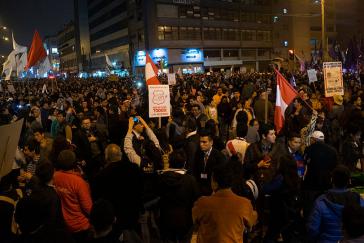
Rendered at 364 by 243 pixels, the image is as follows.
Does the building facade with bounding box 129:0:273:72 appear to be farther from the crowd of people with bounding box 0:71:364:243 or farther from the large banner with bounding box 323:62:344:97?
the crowd of people with bounding box 0:71:364:243

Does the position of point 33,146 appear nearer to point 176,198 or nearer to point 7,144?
point 7,144

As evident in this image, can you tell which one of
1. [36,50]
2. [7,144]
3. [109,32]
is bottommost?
[7,144]

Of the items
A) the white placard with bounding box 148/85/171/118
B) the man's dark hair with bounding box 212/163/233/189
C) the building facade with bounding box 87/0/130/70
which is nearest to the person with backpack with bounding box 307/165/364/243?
the man's dark hair with bounding box 212/163/233/189

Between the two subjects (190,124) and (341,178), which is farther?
(190,124)

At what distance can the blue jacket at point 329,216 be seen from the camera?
413cm

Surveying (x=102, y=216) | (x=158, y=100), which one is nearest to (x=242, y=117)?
(x=158, y=100)

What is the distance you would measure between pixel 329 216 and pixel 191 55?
65401 mm

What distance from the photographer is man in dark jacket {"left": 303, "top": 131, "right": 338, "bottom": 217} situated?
5.86m

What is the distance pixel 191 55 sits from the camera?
68.4 m

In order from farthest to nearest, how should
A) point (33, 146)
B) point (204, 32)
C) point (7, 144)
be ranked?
point (204, 32)
point (33, 146)
point (7, 144)

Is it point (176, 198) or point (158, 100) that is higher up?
point (158, 100)

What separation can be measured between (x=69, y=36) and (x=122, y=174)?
140838 millimetres

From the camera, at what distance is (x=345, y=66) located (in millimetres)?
32375

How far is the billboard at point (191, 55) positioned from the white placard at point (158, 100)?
59.5 metres
